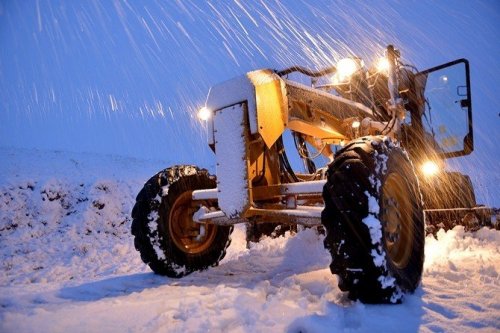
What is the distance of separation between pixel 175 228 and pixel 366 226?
2.57 metres

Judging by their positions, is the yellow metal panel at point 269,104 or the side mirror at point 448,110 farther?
the side mirror at point 448,110

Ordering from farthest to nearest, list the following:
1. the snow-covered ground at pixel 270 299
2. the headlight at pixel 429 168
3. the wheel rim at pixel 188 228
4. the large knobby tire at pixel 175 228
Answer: the headlight at pixel 429 168 < the wheel rim at pixel 188 228 < the large knobby tire at pixel 175 228 < the snow-covered ground at pixel 270 299

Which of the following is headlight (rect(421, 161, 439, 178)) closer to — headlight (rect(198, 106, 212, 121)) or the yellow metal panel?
the yellow metal panel

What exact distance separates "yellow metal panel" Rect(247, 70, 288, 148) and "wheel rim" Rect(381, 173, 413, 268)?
117 centimetres

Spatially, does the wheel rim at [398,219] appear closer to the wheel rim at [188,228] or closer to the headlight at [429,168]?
the wheel rim at [188,228]

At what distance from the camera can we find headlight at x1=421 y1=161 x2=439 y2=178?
6156 millimetres

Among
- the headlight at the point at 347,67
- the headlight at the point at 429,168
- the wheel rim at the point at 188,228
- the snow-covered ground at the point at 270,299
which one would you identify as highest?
the headlight at the point at 347,67

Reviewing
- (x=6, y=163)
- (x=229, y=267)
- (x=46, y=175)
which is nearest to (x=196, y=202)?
(x=229, y=267)

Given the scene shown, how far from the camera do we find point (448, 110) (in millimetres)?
6125

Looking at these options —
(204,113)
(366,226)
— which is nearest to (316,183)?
(366,226)

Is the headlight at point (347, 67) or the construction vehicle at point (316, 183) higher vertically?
the headlight at point (347, 67)

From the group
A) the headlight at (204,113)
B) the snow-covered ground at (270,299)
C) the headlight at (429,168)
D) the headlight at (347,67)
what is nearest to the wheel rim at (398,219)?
the snow-covered ground at (270,299)

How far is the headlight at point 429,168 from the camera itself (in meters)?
6.16

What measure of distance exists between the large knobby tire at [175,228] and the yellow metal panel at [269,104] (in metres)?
1.50
